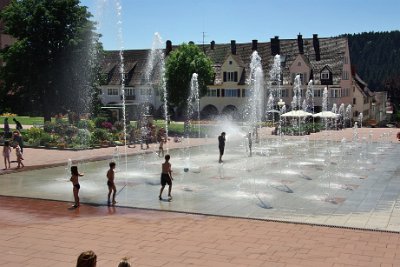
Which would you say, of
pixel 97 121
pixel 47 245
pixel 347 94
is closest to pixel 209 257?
pixel 47 245

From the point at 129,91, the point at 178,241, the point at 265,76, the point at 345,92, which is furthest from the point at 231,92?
Answer: the point at 178,241

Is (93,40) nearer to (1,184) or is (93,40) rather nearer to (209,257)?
Answer: (1,184)

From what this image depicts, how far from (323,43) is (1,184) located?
61.0 meters

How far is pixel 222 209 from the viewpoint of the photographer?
14.5 m

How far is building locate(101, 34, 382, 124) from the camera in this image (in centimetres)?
6788

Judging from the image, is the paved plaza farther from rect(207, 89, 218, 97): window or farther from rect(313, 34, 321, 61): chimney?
rect(207, 89, 218, 97): window

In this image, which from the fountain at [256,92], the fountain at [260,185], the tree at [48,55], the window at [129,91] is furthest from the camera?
the window at [129,91]

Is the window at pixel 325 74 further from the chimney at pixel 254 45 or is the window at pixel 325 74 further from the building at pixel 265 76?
the chimney at pixel 254 45

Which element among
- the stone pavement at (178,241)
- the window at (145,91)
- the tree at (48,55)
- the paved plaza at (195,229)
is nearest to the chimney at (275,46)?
the window at (145,91)

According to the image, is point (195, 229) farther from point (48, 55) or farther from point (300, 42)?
point (300, 42)

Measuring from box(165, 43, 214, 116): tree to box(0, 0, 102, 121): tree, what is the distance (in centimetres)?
1169

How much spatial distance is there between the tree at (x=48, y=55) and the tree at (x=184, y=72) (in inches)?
460

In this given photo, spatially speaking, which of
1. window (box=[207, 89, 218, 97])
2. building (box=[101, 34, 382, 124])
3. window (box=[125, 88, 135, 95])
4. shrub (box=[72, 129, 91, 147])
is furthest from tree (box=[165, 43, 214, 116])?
window (box=[125, 88, 135, 95])

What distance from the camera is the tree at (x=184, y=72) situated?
53.2 m
